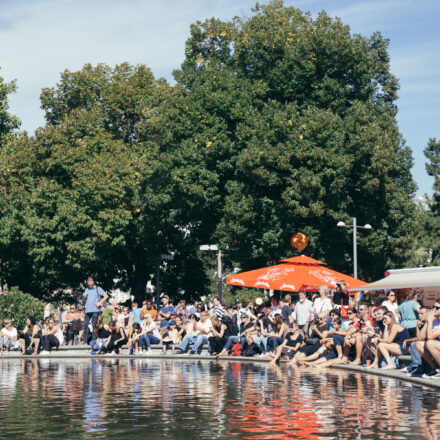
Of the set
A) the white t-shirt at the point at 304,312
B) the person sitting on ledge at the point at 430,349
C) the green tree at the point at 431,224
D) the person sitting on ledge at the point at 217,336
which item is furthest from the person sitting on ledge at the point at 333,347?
the green tree at the point at 431,224

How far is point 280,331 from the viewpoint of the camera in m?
25.1

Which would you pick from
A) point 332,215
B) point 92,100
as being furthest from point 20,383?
point 92,100

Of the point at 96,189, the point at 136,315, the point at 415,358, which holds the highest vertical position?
the point at 96,189

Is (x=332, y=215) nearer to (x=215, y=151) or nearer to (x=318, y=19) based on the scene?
(x=215, y=151)

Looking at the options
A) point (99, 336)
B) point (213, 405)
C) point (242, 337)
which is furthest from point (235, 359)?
point (213, 405)

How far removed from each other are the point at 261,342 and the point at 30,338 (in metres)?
8.34

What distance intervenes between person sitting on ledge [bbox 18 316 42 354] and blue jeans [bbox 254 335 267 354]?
778 cm

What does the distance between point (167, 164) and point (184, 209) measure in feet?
7.77

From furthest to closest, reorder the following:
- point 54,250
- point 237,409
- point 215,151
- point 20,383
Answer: point 54,250 < point 215,151 < point 20,383 < point 237,409

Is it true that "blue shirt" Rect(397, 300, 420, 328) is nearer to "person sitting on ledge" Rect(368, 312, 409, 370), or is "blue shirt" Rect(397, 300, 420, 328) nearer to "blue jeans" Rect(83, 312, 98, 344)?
"person sitting on ledge" Rect(368, 312, 409, 370)

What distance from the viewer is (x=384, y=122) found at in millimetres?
40531

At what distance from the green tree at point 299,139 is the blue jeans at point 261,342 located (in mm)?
11618

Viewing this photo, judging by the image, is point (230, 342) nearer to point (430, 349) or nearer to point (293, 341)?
point (293, 341)

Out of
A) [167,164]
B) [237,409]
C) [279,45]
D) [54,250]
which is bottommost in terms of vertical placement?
[237,409]
